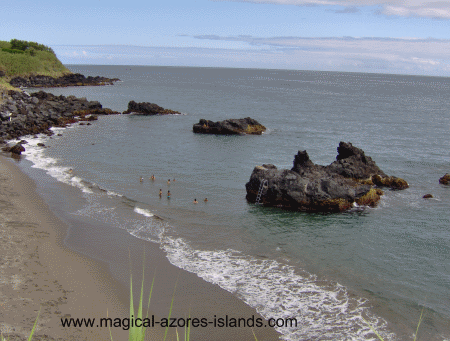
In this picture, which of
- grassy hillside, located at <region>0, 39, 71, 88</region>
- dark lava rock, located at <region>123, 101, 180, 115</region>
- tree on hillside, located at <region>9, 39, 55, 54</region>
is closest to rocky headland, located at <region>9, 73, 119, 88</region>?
grassy hillside, located at <region>0, 39, 71, 88</region>

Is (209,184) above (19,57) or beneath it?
beneath

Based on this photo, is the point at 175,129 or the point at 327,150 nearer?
the point at 327,150

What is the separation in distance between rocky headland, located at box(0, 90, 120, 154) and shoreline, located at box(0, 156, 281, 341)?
2737 centimetres

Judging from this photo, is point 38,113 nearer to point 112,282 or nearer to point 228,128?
point 228,128

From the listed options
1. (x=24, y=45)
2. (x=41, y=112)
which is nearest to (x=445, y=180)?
(x=41, y=112)

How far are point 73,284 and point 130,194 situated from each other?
1654 cm

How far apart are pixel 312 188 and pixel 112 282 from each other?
18.6 meters

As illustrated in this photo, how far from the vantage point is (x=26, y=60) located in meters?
142

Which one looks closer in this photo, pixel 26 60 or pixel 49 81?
pixel 49 81

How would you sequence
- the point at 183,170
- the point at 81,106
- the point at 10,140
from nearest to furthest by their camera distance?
the point at 183,170 < the point at 10,140 < the point at 81,106

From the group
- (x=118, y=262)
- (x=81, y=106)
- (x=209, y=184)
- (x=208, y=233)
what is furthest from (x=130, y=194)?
(x=81, y=106)

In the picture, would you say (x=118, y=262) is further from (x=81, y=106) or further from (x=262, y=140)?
(x=81, y=106)

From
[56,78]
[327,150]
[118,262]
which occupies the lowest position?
[118,262]

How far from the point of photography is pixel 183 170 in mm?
44031
